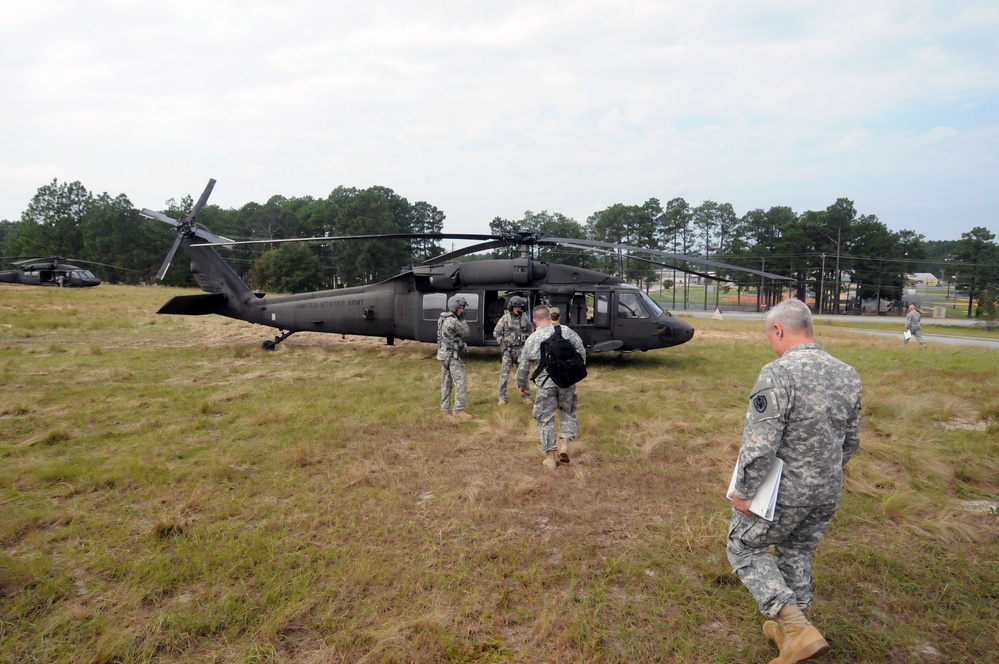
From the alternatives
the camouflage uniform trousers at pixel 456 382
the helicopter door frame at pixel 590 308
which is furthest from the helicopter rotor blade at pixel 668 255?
the camouflage uniform trousers at pixel 456 382

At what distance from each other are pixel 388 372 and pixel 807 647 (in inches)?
387

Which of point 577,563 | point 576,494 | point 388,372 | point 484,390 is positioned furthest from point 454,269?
point 577,563

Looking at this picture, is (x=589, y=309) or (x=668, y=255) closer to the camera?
(x=668, y=255)

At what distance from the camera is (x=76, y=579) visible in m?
3.56

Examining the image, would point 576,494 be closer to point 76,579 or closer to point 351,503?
point 351,503

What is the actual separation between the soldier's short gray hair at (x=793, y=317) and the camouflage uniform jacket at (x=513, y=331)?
21.7 ft

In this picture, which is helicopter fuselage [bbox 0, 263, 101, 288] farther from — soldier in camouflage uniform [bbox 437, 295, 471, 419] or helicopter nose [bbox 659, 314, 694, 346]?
helicopter nose [bbox 659, 314, 694, 346]

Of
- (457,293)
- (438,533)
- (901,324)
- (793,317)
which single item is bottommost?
(901,324)

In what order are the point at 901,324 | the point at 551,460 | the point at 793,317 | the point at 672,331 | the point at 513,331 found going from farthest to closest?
the point at 901,324, the point at 672,331, the point at 513,331, the point at 551,460, the point at 793,317

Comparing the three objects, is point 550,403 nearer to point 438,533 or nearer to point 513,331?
point 438,533

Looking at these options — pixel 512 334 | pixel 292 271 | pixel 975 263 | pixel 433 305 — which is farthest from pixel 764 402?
pixel 975 263

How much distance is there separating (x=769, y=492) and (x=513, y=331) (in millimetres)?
7097

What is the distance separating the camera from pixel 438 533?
4227 mm

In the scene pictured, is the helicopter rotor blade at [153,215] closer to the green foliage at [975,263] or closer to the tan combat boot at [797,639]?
the tan combat boot at [797,639]
